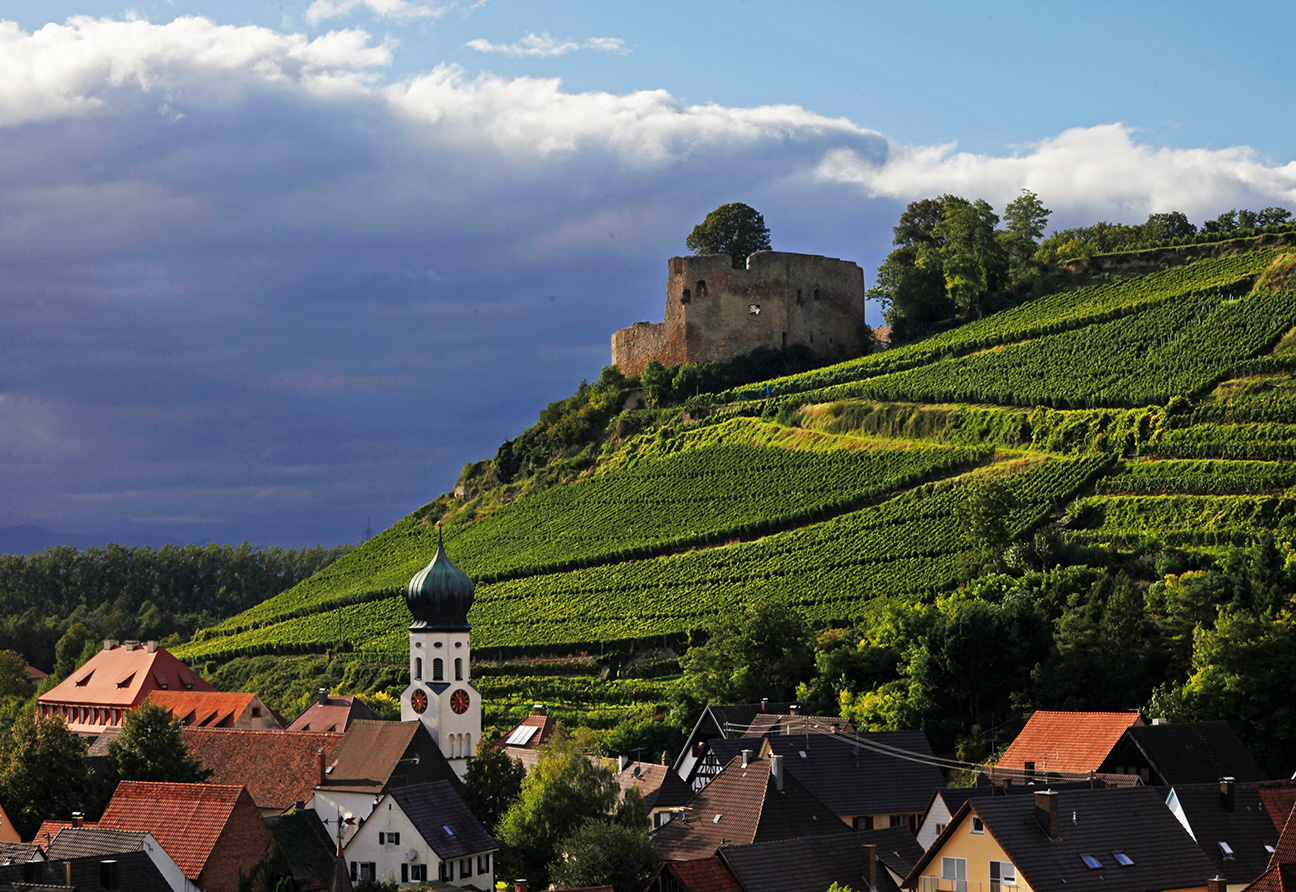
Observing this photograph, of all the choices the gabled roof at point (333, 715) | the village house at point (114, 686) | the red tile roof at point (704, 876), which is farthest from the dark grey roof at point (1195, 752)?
the village house at point (114, 686)

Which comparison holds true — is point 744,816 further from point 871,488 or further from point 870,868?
point 871,488

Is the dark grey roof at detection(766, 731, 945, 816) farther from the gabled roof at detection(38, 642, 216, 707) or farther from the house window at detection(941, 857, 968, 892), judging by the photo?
the gabled roof at detection(38, 642, 216, 707)

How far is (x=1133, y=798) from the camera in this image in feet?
129

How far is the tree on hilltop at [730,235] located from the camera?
409 feet

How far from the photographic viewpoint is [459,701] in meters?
61.2

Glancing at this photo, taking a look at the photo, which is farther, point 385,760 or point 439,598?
point 439,598

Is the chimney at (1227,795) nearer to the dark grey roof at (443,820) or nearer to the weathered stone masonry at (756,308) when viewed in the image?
the dark grey roof at (443,820)

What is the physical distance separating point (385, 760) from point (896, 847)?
19252 mm

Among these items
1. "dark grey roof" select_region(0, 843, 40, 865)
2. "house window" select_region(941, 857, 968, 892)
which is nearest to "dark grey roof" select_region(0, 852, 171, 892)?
"dark grey roof" select_region(0, 843, 40, 865)

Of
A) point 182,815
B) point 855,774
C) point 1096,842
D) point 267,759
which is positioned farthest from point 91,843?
point 1096,842

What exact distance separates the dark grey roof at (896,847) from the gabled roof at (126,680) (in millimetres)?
52681

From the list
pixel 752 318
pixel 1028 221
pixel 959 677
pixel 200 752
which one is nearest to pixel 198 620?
pixel 752 318

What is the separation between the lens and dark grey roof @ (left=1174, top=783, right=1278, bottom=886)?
3938cm

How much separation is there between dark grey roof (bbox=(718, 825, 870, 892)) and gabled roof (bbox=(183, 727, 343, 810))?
2240cm
